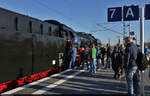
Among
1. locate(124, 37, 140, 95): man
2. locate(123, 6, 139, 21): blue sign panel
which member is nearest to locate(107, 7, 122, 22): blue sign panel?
locate(123, 6, 139, 21): blue sign panel

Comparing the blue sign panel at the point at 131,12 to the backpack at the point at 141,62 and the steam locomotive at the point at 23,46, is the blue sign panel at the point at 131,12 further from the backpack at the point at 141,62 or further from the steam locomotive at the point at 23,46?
the steam locomotive at the point at 23,46

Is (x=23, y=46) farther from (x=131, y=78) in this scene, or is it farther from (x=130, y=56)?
(x=131, y=78)

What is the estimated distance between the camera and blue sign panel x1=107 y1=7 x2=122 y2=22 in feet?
17.8

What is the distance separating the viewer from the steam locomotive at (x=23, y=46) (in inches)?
187

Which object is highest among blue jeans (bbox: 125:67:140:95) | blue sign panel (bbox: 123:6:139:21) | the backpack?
blue sign panel (bbox: 123:6:139:21)

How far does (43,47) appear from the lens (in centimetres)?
714

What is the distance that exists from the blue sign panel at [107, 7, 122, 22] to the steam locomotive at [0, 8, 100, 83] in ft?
9.70

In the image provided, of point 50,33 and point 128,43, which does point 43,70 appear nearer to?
point 50,33

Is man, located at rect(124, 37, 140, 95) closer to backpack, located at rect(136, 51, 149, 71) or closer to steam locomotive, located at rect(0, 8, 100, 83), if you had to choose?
backpack, located at rect(136, 51, 149, 71)

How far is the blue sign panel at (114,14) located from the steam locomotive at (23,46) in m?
2.96

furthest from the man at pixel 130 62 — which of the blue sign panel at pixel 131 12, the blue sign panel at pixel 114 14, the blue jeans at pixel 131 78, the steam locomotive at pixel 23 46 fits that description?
the steam locomotive at pixel 23 46

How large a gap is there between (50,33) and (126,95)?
501 centimetres

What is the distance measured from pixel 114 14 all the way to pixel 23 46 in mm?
3300

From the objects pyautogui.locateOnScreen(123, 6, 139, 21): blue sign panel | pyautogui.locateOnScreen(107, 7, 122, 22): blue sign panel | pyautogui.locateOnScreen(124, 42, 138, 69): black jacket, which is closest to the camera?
pyautogui.locateOnScreen(124, 42, 138, 69): black jacket
